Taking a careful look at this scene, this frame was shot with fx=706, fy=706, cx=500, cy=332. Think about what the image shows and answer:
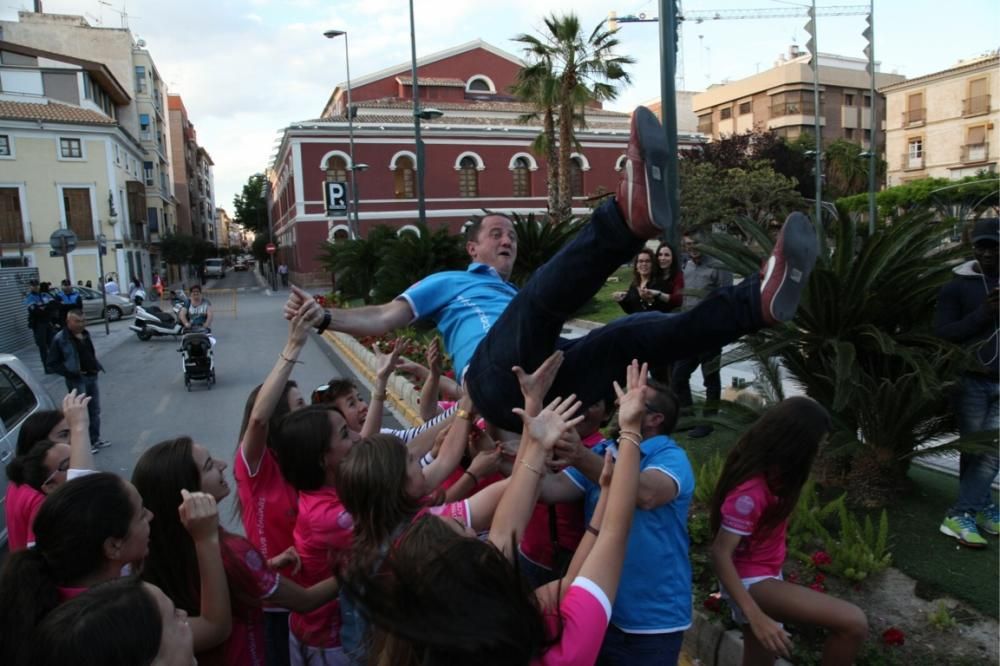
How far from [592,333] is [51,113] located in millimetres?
43015

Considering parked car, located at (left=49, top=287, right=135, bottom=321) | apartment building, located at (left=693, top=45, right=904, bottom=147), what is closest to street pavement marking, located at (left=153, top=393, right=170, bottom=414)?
parked car, located at (left=49, top=287, right=135, bottom=321)

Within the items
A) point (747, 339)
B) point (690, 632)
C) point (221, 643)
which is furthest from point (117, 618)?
point (747, 339)

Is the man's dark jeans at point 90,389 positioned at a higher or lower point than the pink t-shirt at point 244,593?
lower

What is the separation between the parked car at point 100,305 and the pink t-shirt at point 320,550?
24206mm

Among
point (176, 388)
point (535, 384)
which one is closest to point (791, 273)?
point (535, 384)

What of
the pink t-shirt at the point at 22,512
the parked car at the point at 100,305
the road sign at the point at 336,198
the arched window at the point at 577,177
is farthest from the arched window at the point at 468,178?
the pink t-shirt at the point at 22,512

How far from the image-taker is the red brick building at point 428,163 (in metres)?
38.7

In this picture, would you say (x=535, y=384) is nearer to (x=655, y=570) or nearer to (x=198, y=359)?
(x=655, y=570)

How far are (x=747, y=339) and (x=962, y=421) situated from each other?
49.8 inches

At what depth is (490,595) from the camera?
55.2 inches

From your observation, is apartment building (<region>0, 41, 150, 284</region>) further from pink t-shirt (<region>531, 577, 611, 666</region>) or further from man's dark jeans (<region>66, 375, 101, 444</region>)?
pink t-shirt (<region>531, 577, 611, 666</region>)

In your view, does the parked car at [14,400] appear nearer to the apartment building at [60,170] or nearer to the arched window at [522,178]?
the apartment building at [60,170]

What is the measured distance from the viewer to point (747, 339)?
4441 millimetres

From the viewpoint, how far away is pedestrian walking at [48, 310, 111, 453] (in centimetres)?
843
